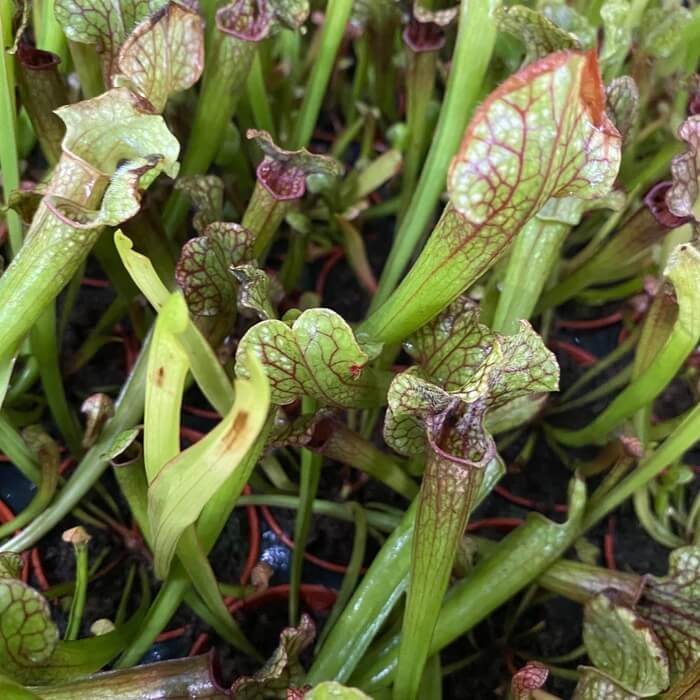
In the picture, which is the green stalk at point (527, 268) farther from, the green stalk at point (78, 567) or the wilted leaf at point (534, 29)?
the green stalk at point (78, 567)

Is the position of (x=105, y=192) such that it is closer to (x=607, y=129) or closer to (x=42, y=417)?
(x=607, y=129)

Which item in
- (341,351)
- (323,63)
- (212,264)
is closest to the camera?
(341,351)

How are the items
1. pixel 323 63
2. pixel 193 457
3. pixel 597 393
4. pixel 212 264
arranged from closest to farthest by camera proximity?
pixel 193 457 < pixel 212 264 < pixel 323 63 < pixel 597 393

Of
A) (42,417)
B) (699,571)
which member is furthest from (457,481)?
(42,417)

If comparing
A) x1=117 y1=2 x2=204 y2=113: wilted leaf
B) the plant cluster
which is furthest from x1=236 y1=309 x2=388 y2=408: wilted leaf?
x1=117 y1=2 x2=204 y2=113: wilted leaf

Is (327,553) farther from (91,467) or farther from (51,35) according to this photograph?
(51,35)

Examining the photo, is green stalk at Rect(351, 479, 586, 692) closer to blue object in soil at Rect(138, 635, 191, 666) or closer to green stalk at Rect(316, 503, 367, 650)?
green stalk at Rect(316, 503, 367, 650)

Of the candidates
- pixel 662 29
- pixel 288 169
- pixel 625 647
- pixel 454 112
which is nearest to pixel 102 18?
pixel 288 169
